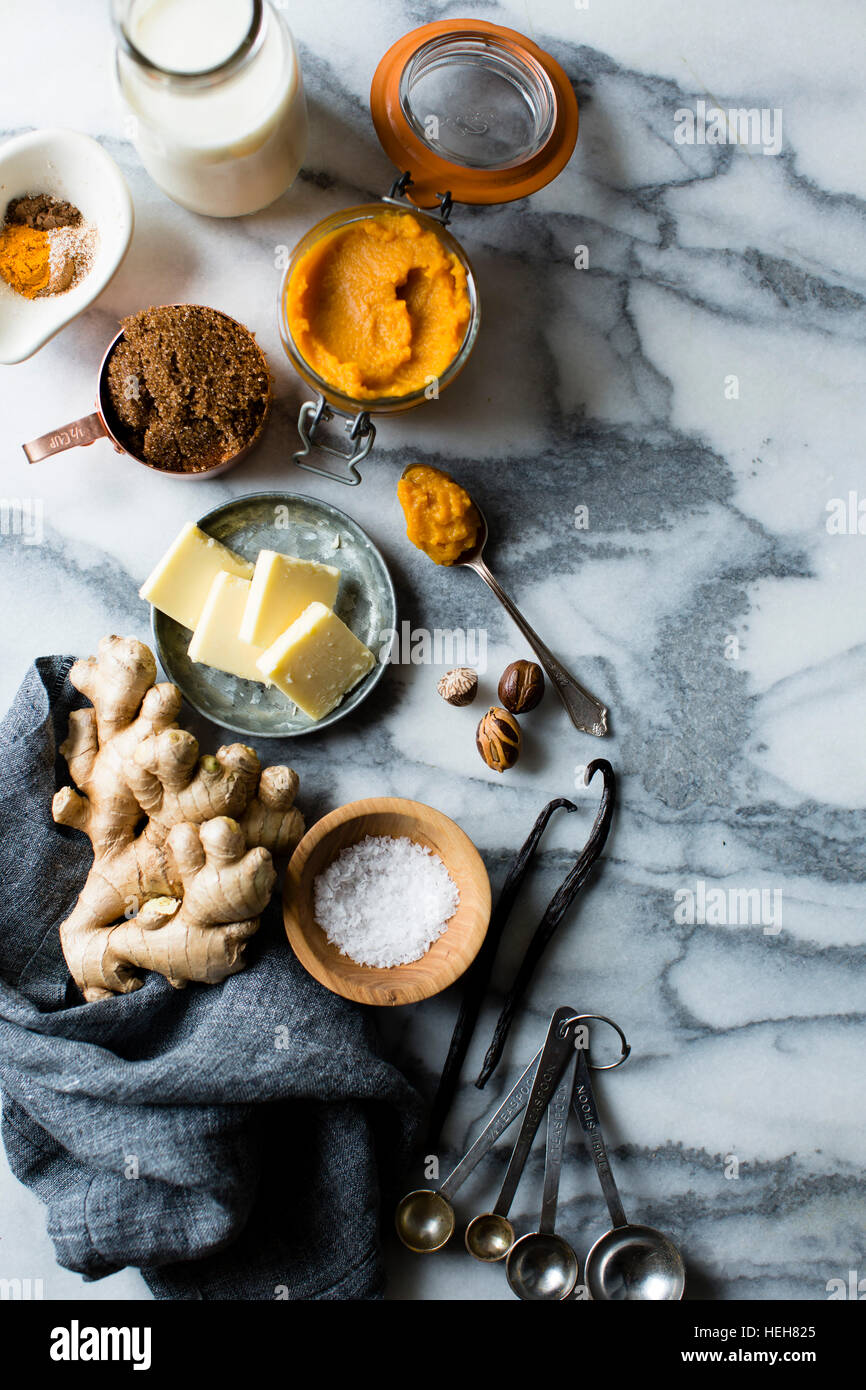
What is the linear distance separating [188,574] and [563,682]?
1.81 ft

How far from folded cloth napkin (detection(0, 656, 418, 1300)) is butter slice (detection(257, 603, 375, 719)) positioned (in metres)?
0.31

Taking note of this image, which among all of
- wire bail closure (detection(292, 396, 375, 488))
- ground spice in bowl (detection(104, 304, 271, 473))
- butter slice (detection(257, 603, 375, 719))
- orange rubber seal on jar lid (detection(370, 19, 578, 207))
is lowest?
butter slice (detection(257, 603, 375, 719))

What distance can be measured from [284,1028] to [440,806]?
0.38 m

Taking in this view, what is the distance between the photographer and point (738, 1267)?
1.44m

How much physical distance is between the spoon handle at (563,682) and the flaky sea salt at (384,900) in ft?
0.98

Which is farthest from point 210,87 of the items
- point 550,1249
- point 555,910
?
point 550,1249

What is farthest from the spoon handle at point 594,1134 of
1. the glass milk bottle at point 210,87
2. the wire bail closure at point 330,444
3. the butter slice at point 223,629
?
the glass milk bottle at point 210,87

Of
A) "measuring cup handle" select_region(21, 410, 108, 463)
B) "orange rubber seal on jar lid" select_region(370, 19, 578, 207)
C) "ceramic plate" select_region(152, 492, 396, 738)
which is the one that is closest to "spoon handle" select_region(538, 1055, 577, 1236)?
"ceramic plate" select_region(152, 492, 396, 738)

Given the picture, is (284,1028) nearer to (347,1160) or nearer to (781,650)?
(347,1160)

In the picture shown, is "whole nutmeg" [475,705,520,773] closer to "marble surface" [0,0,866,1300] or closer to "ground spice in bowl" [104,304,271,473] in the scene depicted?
"marble surface" [0,0,866,1300]

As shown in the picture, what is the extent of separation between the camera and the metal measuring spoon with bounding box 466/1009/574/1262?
1.37 m

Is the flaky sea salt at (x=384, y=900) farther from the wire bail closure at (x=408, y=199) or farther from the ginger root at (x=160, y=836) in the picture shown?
the wire bail closure at (x=408, y=199)

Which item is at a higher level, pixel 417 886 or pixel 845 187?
pixel 845 187

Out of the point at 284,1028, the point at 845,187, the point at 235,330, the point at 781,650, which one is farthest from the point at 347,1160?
the point at 845,187
